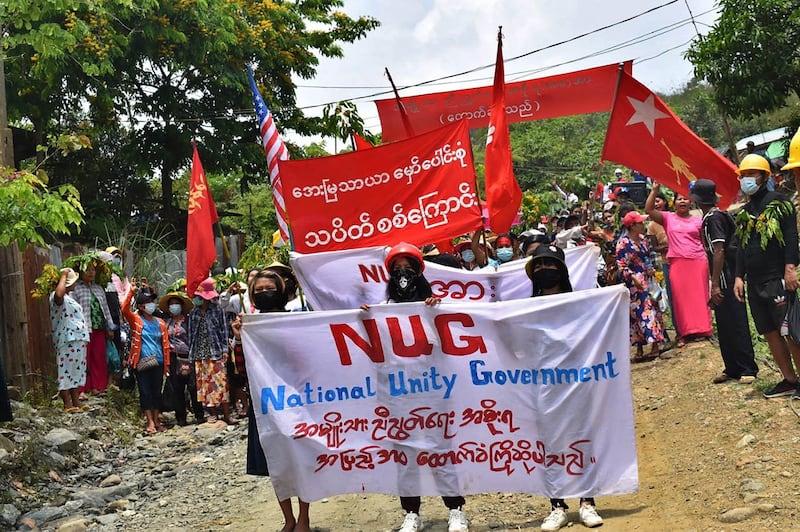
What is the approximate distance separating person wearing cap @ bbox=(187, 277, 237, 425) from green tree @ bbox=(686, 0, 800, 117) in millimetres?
9020

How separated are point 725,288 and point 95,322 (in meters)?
7.53

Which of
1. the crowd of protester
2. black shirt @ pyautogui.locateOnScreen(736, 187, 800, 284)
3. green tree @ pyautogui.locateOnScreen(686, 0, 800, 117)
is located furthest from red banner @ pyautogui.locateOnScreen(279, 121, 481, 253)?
green tree @ pyautogui.locateOnScreen(686, 0, 800, 117)

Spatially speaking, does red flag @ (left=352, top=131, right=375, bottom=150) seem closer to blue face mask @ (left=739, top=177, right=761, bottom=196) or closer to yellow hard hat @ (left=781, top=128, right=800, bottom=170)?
blue face mask @ (left=739, top=177, right=761, bottom=196)

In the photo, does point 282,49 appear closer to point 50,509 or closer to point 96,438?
point 96,438

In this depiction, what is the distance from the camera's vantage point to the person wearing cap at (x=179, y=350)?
11.5m

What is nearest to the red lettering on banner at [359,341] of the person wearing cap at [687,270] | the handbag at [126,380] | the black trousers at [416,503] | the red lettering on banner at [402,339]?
the red lettering on banner at [402,339]

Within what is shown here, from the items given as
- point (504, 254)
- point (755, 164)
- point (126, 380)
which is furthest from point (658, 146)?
point (126, 380)

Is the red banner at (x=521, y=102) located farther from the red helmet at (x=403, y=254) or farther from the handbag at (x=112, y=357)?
the red helmet at (x=403, y=254)

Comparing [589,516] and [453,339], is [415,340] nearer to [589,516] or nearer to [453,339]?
[453,339]

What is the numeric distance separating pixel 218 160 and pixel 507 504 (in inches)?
607

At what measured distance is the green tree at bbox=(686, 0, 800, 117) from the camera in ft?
47.1

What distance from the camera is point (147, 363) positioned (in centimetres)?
1112

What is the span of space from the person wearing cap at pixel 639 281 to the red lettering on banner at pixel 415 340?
18.3 ft

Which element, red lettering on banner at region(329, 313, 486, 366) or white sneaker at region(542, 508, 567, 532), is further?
red lettering on banner at region(329, 313, 486, 366)
